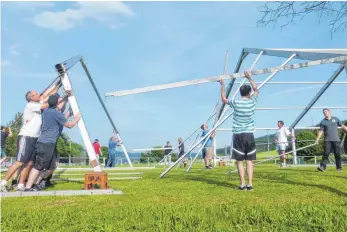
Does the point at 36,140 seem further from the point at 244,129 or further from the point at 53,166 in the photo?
the point at 244,129

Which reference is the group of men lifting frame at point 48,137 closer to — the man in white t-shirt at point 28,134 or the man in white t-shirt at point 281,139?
the man in white t-shirt at point 28,134

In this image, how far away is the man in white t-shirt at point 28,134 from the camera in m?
5.96

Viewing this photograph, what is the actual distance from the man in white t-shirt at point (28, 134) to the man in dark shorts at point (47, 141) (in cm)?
12

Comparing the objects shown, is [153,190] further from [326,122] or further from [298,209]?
[326,122]

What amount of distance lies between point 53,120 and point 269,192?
3.68 m

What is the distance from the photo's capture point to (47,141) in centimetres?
604

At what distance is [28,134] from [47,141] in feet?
1.16

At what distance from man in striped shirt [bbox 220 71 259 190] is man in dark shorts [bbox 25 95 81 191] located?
9.17ft

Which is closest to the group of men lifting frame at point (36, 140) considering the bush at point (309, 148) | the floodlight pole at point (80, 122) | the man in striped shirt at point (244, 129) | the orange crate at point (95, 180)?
the floodlight pole at point (80, 122)

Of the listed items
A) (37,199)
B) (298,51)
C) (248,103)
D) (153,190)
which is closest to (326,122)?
(298,51)

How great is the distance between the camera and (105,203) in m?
4.45

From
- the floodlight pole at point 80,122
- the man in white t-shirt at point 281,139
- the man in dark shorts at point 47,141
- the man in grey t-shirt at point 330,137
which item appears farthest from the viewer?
the man in white t-shirt at point 281,139

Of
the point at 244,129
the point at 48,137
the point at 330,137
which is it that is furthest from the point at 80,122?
the point at 330,137

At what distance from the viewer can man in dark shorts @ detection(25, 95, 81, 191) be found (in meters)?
5.89
